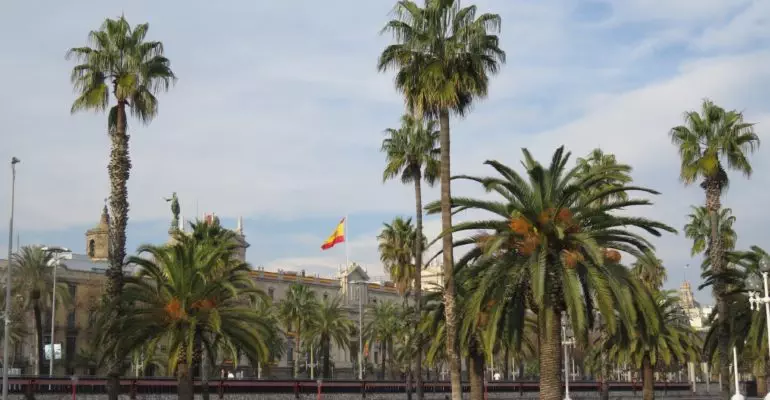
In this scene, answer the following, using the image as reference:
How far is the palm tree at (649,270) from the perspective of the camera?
28500 mm

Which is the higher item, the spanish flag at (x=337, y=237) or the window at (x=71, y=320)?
the spanish flag at (x=337, y=237)

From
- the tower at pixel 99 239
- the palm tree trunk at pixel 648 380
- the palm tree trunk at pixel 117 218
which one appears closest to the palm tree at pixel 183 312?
the palm tree trunk at pixel 117 218

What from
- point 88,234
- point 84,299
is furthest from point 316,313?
point 88,234

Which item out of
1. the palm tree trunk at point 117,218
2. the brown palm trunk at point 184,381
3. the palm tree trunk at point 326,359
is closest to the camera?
the palm tree trunk at point 117,218

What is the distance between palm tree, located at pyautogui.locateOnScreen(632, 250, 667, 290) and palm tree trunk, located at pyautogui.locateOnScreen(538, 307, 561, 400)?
10.9ft

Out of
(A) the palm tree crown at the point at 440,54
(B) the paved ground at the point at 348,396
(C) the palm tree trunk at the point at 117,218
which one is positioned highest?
(A) the palm tree crown at the point at 440,54

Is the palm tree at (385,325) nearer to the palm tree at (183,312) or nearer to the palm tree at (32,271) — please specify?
the palm tree at (32,271)

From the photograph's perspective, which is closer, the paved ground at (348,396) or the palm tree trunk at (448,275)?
the palm tree trunk at (448,275)

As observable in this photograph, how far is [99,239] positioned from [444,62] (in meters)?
92.2

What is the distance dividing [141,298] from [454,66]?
14.7 m

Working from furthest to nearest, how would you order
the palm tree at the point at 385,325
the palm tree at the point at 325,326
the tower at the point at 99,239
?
the tower at the point at 99,239 → the palm tree at the point at 385,325 → the palm tree at the point at 325,326

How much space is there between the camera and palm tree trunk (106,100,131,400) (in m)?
33.1

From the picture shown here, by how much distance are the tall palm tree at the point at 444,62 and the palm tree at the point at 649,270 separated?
6.71 meters

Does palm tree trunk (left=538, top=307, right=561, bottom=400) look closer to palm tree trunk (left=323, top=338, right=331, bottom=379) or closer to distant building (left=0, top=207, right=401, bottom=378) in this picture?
distant building (left=0, top=207, right=401, bottom=378)
